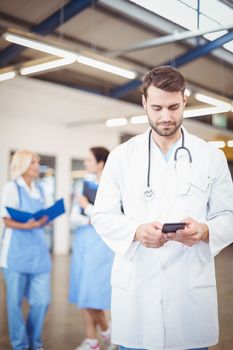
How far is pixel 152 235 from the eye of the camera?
3.97 ft

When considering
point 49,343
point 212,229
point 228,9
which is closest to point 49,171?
point 49,343

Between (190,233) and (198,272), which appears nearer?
(190,233)

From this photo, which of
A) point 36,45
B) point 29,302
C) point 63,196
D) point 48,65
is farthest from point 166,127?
point 63,196

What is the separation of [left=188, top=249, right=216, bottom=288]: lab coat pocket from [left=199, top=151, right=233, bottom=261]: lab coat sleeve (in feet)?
0.07

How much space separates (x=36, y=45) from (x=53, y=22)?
9.84 feet

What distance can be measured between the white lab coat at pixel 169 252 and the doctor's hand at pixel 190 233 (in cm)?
7

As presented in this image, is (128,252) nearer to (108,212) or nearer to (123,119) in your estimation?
(108,212)

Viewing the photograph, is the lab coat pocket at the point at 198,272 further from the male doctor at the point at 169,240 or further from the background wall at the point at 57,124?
the background wall at the point at 57,124

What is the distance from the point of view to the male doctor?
131cm

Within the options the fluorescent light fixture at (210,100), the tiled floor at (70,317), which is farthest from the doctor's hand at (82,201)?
the fluorescent light fixture at (210,100)

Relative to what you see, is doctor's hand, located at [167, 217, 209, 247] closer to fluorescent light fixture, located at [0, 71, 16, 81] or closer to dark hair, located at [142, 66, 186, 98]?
dark hair, located at [142, 66, 186, 98]

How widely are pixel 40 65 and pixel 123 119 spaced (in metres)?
3.00

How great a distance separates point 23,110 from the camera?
7871 millimetres

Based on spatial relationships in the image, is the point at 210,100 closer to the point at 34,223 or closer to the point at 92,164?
the point at 92,164
